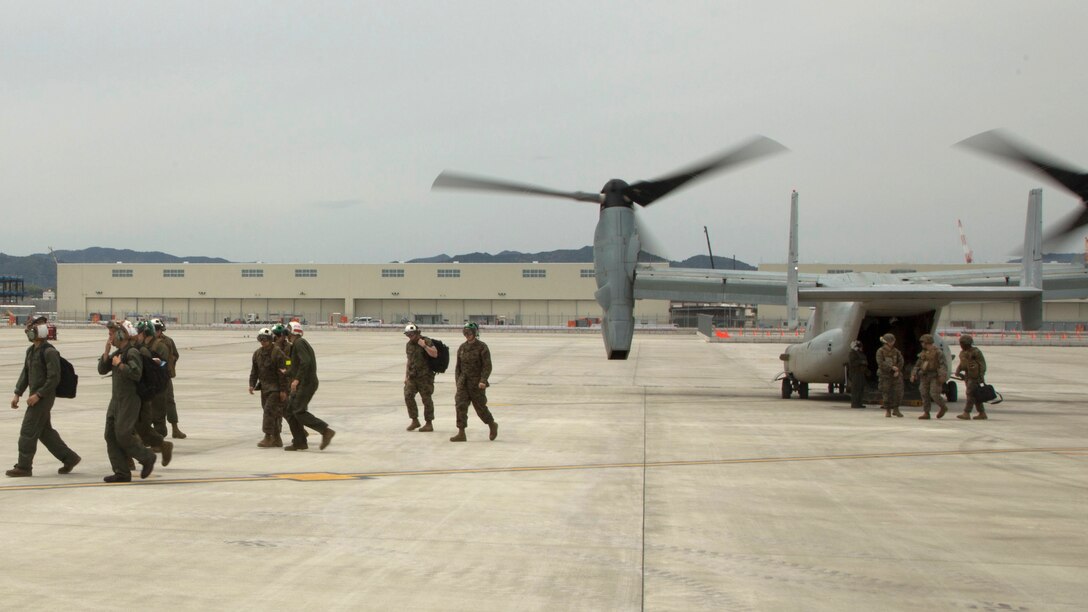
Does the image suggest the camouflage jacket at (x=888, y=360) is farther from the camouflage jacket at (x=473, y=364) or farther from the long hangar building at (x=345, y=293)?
the long hangar building at (x=345, y=293)

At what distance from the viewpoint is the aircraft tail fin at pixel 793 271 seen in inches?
774

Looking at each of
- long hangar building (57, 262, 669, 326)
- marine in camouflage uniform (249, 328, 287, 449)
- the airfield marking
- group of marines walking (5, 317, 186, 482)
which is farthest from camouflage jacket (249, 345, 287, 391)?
long hangar building (57, 262, 669, 326)

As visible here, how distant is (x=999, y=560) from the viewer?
6.87m

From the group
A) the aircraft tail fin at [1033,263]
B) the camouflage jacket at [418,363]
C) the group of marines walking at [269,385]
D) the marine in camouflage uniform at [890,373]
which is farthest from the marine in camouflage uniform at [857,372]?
the camouflage jacket at [418,363]

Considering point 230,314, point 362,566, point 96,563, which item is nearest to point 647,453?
point 362,566

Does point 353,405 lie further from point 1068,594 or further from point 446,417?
point 1068,594

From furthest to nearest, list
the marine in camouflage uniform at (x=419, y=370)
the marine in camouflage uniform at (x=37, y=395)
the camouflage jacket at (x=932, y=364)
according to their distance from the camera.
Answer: the camouflage jacket at (x=932, y=364) < the marine in camouflage uniform at (x=419, y=370) < the marine in camouflage uniform at (x=37, y=395)

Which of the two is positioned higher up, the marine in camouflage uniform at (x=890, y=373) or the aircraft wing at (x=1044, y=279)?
the aircraft wing at (x=1044, y=279)

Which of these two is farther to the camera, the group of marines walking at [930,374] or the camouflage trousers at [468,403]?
the group of marines walking at [930,374]

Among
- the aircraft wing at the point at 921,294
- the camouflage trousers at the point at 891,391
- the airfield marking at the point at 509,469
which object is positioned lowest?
the airfield marking at the point at 509,469

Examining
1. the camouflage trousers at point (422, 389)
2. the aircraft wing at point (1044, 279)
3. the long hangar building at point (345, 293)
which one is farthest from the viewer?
the long hangar building at point (345, 293)

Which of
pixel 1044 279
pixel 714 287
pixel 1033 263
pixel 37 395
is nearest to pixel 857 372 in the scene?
pixel 714 287

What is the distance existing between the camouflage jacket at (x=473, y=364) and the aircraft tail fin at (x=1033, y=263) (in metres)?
11.8

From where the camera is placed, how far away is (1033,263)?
62.8ft
